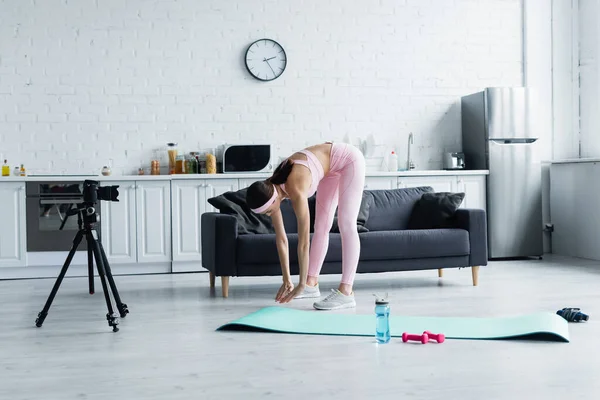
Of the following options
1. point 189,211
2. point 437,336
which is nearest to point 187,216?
point 189,211

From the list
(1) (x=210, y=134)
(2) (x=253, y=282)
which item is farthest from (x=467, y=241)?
(1) (x=210, y=134)

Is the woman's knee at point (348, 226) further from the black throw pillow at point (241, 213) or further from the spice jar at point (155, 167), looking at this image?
the spice jar at point (155, 167)

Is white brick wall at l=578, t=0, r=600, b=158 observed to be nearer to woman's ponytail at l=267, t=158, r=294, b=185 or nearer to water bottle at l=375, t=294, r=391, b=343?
woman's ponytail at l=267, t=158, r=294, b=185

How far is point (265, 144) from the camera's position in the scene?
22.4 feet

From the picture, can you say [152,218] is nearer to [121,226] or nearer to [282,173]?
[121,226]

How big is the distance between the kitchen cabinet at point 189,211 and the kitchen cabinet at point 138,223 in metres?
0.07

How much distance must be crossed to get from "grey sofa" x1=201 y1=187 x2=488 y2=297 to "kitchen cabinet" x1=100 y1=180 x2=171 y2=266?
47.9 inches

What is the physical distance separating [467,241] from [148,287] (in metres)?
2.43

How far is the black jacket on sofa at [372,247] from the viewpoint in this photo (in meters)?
4.89

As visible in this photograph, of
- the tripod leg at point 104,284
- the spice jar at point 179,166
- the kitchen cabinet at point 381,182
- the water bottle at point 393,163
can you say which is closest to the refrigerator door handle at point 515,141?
the water bottle at point 393,163

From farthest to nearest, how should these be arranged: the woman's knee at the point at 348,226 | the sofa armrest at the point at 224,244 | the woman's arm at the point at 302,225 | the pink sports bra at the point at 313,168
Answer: the sofa armrest at the point at 224,244
the woman's knee at the point at 348,226
the pink sports bra at the point at 313,168
the woman's arm at the point at 302,225

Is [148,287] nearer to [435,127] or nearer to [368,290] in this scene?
[368,290]

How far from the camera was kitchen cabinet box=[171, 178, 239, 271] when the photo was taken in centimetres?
650

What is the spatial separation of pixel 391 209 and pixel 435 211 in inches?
14.6
